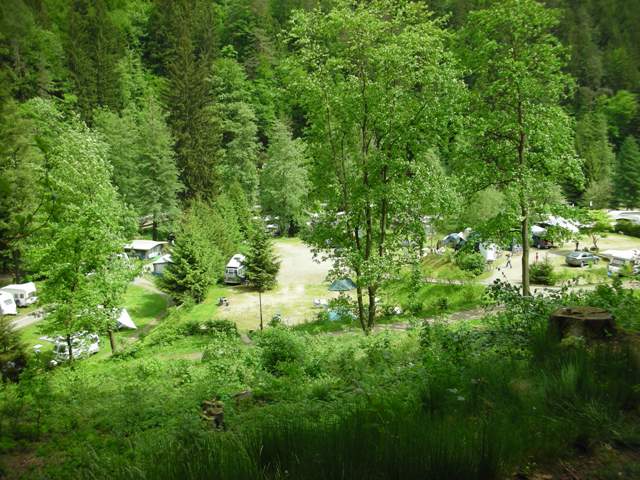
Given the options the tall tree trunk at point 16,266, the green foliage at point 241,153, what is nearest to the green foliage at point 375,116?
the tall tree trunk at point 16,266

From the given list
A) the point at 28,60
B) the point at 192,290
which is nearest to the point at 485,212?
the point at 192,290

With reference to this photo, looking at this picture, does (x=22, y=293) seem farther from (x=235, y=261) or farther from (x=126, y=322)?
(x=235, y=261)

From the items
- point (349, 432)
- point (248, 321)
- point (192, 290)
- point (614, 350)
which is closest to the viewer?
point (349, 432)

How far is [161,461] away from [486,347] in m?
4.46

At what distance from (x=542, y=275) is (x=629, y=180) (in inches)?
1334

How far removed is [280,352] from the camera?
9227 mm

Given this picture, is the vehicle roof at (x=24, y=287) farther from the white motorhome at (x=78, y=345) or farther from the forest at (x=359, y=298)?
the white motorhome at (x=78, y=345)

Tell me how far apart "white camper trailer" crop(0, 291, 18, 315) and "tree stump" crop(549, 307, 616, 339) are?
29.5 metres

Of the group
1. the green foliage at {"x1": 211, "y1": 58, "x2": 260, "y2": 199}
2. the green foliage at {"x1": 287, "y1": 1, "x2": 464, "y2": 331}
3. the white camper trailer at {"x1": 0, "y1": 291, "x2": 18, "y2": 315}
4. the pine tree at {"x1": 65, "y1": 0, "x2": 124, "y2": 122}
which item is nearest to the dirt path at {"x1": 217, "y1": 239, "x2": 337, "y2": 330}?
the green foliage at {"x1": 287, "y1": 1, "x2": 464, "y2": 331}

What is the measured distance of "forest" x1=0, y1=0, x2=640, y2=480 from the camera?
108 inches

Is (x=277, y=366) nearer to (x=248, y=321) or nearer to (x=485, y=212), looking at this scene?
(x=248, y=321)

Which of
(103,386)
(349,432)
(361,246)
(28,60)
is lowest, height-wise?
(103,386)

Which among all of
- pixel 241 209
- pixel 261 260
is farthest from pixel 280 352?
pixel 241 209

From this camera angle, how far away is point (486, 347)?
5816 millimetres
